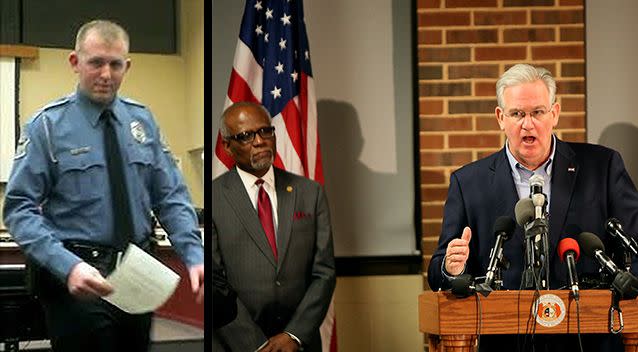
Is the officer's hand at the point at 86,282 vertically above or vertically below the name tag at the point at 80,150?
below

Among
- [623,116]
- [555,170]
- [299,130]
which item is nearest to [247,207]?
[299,130]

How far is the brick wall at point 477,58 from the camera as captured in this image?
5316mm

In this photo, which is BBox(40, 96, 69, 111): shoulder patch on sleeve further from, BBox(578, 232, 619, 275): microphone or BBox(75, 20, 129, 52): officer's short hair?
BBox(578, 232, 619, 275): microphone

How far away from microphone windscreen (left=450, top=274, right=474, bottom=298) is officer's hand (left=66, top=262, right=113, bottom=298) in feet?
3.65

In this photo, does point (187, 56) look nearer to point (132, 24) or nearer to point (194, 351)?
point (132, 24)

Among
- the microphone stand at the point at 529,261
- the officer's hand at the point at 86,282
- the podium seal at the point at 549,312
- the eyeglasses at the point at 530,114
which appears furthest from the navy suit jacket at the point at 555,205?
the officer's hand at the point at 86,282

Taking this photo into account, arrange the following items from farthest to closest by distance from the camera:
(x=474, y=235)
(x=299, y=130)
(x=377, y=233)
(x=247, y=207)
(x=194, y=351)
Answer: (x=377, y=233)
(x=299, y=130)
(x=247, y=207)
(x=474, y=235)
(x=194, y=351)

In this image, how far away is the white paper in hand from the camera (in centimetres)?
363

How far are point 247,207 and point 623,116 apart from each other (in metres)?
2.06

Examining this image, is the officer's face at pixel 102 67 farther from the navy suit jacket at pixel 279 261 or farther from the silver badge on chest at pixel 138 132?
the navy suit jacket at pixel 279 261

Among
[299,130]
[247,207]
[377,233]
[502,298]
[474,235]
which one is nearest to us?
[502,298]

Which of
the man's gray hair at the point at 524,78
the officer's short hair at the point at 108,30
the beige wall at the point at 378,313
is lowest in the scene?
the beige wall at the point at 378,313

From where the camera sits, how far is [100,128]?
365cm

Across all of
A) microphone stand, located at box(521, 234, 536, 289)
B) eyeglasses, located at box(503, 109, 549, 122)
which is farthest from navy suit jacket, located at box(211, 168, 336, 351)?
microphone stand, located at box(521, 234, 536, 289)
